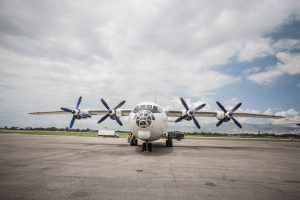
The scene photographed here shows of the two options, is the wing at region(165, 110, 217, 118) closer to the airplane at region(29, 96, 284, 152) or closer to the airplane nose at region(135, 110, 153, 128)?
the airplane at region(29, 96, 284, 152)

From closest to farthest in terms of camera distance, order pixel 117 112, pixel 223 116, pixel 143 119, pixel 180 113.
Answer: pixel 143 119 → pixel 180 113 → pixel 117 112 → pixel 223 116

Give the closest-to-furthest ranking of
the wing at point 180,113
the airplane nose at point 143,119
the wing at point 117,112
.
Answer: the airplane nose at point 143,119 < the wing at point 180,113 < the wing at point 117,112

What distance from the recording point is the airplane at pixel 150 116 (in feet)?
46.3

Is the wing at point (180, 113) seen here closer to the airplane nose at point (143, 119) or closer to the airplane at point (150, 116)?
the airplane at point (150, 116)

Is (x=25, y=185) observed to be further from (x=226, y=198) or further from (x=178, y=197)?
(x=226, y=198)

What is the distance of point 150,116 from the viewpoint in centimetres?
1418

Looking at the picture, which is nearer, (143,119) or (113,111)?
(143,119)

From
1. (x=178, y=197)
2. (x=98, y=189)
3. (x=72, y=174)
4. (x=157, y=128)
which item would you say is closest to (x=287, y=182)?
(x=178, y=197)

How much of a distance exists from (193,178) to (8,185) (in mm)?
4869

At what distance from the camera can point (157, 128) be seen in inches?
590

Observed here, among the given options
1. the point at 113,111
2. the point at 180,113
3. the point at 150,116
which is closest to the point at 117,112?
the point at 113,111

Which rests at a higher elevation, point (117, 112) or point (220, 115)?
point (117, 112)

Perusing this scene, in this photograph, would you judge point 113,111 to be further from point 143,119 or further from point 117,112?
point 143,119

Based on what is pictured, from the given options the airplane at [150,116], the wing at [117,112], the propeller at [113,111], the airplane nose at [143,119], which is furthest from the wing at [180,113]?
the airplane nose at [143,119]
